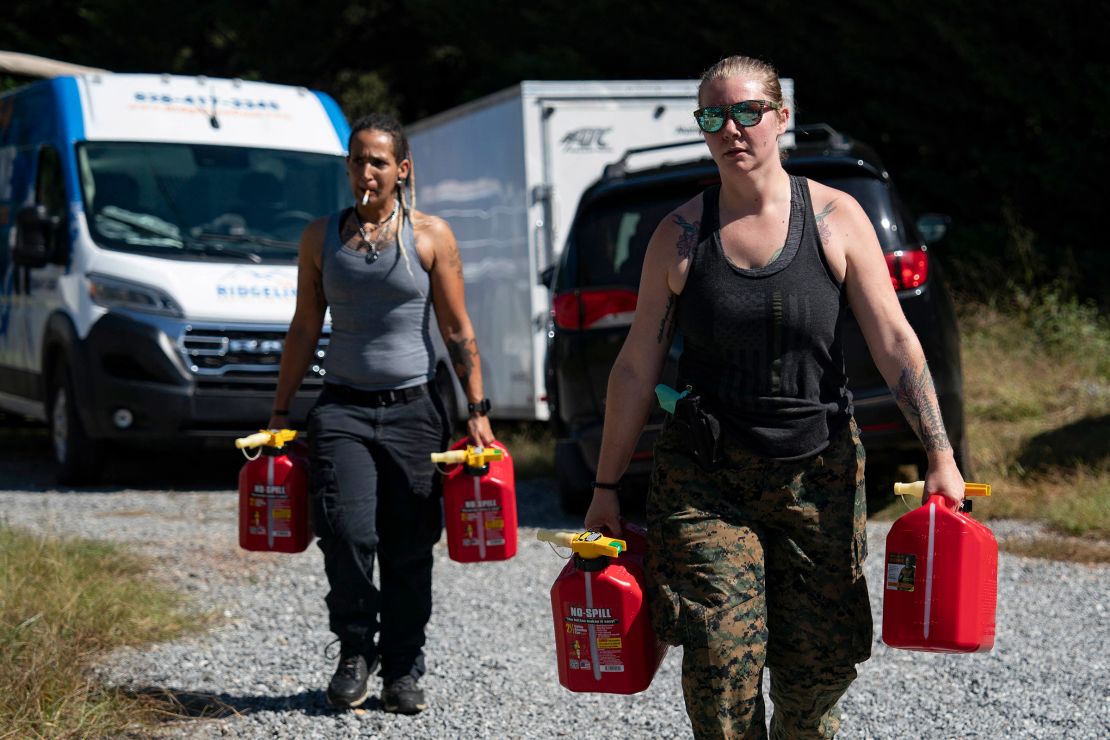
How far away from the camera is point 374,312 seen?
4.83m

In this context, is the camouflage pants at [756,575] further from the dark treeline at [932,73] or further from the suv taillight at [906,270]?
the dark treeline at [932,73]

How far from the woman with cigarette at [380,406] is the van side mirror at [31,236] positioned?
5524mm

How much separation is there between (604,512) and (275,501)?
1785 mm

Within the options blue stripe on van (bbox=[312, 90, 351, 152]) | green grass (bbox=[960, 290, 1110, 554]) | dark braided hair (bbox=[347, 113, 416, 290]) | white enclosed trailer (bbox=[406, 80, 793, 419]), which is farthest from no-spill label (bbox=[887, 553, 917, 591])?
blue stripe on van (bbox=[312, 90, 351, 152])

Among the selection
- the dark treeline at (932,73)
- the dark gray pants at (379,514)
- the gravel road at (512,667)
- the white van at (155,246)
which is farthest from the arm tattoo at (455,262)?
the dark treeline at (932,73)

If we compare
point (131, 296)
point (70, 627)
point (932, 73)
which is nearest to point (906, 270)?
point (70, 627)

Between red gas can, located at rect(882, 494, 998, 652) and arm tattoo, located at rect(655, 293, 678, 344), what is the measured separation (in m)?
0.64

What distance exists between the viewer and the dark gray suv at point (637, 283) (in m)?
7.19

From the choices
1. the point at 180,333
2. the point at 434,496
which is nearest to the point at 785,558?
the point at 434,496

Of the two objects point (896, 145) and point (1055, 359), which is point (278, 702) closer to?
point (1055, 359)

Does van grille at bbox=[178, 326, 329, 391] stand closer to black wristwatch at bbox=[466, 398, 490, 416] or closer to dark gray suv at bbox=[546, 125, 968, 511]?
dark gray suv at bbox=[546, 125, 968, 511]

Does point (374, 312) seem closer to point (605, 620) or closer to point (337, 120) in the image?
point (605, 620)

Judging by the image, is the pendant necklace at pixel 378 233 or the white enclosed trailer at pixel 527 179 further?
the white enclosed trailer at pixel 527 179

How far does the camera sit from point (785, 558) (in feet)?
11.1
